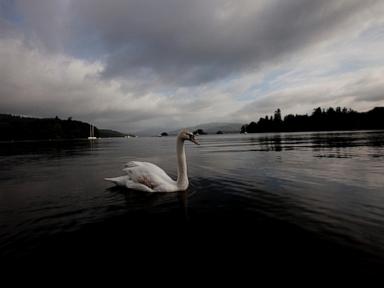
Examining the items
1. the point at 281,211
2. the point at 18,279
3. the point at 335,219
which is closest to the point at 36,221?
the point at 18,279

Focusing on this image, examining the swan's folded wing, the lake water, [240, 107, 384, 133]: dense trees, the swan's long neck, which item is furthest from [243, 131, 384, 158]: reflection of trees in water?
[240, 107, 384, 133]: dense trees

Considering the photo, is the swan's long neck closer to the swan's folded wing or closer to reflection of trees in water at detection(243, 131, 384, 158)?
the swan's folded wing

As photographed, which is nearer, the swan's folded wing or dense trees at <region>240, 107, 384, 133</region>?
the swan's folded wing

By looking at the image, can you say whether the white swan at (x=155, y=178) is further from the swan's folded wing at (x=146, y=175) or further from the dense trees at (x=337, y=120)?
the dense trees at (x=337, y=120)

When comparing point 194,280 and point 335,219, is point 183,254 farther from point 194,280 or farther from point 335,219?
point 335,219

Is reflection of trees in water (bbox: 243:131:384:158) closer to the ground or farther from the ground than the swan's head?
closer to the ground

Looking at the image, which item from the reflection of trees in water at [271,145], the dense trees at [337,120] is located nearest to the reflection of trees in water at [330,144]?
the reflection of trees in water at [271,145]

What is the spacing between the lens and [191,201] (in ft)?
31.6

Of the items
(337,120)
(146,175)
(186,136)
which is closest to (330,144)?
(186,136)

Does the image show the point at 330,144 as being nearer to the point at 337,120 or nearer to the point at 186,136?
the point at 186,136

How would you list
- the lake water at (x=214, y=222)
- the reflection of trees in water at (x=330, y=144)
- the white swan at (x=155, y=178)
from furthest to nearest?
the reflection of trees in water at (x=330, y=144)
the white swan at (x=155, y=178)
the lake water at (x=214, y=222)

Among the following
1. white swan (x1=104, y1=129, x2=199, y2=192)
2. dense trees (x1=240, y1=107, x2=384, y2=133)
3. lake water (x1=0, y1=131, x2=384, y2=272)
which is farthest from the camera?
dense trees (x1=240, y1=107, x2=384, y2=133)

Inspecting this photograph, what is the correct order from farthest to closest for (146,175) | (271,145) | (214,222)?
1. (271,145)
2. (146,175)
3. (214,222)

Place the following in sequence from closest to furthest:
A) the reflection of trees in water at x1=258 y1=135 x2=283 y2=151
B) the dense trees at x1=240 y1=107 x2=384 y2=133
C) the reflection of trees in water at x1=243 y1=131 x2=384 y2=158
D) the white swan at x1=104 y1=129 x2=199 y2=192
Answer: the white swan at x1=104 y1=129 x2=199 y2=192, the reflection of trees in water at x1=243 y1=131 x2=384 y2=158, the reflection of trees in water at x1=258 y1=135 x2=283 y2=151, the dense trees at x1=240 y1=107 x2=384 y2=133
